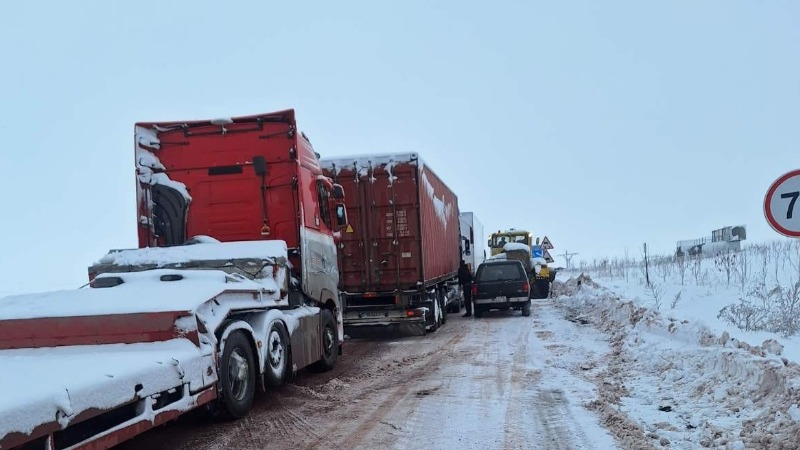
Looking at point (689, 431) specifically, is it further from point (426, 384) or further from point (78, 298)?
point (78, 298)

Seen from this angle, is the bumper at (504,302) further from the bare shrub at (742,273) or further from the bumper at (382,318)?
the bare shrub at (742,273)

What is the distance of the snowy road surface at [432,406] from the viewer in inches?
215

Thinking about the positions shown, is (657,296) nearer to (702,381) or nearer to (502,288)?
(502,288)

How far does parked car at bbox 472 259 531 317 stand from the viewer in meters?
17.4

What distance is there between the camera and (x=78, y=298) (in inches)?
216

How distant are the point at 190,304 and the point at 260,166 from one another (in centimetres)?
372

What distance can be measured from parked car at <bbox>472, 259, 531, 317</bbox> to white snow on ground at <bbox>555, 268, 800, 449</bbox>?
23.8 ft

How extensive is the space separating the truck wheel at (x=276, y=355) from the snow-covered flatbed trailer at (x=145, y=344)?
0.04 ft

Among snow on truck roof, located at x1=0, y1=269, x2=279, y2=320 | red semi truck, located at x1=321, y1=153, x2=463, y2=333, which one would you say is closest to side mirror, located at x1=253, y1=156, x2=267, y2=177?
snow on truck roof, located at x1=0, y1=269, x2=279, y2=320

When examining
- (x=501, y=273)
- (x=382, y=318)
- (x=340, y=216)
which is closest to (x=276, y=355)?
(x=340, y=216)

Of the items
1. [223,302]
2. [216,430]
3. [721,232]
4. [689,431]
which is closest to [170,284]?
[223,302]

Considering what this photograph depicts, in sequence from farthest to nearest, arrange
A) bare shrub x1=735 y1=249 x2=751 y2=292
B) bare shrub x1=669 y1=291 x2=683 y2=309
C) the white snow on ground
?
bare shrub x1=735 y1=249 x2=751 y2=292 < bare shrub x1=669 y1=291 x2=683 y2=309 < the white snow on ground

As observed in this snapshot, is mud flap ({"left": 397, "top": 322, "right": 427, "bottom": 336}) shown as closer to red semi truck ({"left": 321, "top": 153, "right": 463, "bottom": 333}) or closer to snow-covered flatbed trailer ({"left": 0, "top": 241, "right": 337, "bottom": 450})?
red semi truck ({"left": 321, "top": 153, "right": 463, "bottom": 333})

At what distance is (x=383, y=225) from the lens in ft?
45.7
